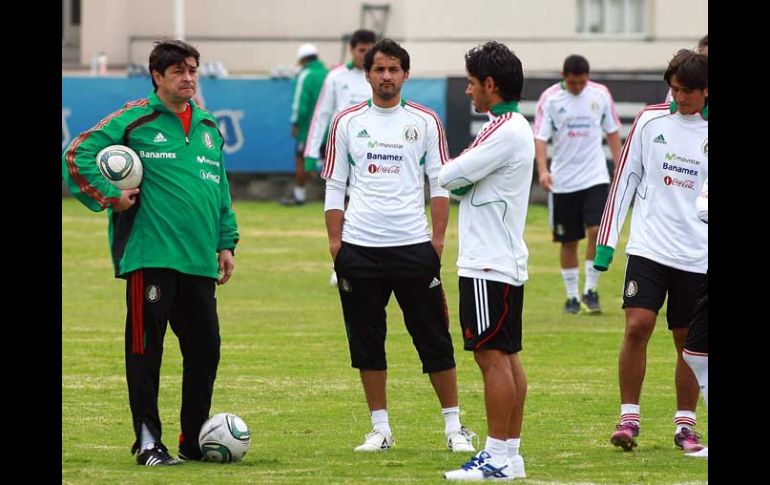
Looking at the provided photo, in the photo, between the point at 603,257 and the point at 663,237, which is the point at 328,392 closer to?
the point at 603,257

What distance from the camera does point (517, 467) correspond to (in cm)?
835

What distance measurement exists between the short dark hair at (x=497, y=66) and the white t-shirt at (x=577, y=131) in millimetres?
7947

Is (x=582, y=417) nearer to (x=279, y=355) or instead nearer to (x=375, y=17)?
(x=279, y=355)

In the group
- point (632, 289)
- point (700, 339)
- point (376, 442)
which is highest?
point (632, 289)

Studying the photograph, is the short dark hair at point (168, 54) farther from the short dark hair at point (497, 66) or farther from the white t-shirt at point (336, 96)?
the white t-shirt at point (336, 96)

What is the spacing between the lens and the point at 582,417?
10.6 metres

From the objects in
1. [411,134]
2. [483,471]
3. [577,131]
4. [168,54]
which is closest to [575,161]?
[577,131]

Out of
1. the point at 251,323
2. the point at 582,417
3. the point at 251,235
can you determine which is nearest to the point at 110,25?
the point at 251,235

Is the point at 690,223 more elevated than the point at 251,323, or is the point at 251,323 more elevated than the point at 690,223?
the point at 690,223

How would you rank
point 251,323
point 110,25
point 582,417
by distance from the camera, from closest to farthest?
point 582,417 → point 251,323 → point 110,25

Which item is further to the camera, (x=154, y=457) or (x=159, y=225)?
(x=159, y=225)

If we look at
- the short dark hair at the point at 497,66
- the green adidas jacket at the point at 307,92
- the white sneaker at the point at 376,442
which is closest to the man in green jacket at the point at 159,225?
the white sneaker at the point at 376,442

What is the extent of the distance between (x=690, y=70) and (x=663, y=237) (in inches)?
36.8
